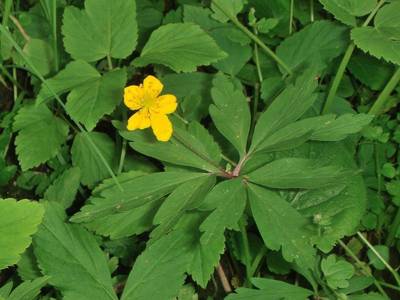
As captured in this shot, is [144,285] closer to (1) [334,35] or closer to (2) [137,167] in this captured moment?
(2) [137,167]

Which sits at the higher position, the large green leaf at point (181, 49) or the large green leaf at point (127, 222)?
the large green leaf at point (181, 49)

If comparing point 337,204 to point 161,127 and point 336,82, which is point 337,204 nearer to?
point 336,82

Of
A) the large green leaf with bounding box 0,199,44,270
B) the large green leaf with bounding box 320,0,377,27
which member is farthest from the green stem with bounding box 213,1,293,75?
the large green leaf with bounding box 0,199,44,270

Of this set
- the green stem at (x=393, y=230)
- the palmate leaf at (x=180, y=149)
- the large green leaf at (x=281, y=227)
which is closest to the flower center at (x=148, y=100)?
the palmate leaf at (x=180, y=149)

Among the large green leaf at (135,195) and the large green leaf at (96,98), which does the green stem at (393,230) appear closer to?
the large green leaf at (135,195)

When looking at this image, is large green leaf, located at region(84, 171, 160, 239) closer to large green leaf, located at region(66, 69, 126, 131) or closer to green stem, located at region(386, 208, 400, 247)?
large green leaf, located at region(66, 69, 126, 131)

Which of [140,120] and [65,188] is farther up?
[140,120]

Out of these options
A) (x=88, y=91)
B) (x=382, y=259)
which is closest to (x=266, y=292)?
(x=382, y=259)
